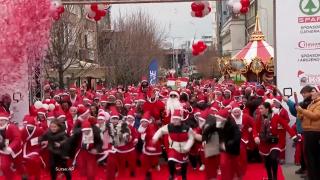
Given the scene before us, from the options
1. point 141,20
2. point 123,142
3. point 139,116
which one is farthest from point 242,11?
point 141,20

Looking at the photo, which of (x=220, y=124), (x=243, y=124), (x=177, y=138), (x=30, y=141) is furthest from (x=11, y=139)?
(x=243, y=124)

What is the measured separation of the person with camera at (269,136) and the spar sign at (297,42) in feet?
8.64

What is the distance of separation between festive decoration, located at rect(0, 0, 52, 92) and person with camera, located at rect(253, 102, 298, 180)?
5.23m

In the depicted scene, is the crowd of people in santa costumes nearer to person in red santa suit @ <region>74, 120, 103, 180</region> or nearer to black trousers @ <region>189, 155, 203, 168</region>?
person in red santa suit @ <region>74, 120, 103, 180</region>

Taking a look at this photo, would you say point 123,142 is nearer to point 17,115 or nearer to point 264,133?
point 264,133

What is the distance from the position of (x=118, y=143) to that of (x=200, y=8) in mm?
4975

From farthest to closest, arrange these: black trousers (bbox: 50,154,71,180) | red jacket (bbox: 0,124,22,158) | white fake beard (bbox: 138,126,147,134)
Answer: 1. white fake beard (bbox: 138,126,147,134)
2. black trousers (bbox: 50,154,71,180)
3. red jacket (bbox: 0,124,22,158)

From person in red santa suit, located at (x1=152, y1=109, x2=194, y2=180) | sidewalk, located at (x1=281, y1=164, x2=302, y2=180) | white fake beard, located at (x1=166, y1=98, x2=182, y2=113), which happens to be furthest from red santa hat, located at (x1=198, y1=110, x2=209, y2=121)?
white fake beard, located at (x1=166, y1=98, x2=182, y2=113)

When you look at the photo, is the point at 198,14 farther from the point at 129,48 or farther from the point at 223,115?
the point at 129,48

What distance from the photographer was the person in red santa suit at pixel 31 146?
12.2 metres

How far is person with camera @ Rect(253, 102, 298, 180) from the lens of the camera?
1220 cm

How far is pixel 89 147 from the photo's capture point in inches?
461

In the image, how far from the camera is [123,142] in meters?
13.0

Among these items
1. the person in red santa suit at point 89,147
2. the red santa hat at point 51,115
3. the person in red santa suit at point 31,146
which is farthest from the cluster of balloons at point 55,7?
the person in red santa suit at point 89,147
